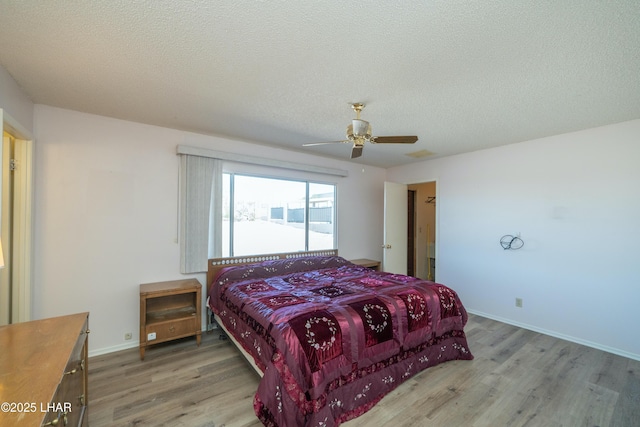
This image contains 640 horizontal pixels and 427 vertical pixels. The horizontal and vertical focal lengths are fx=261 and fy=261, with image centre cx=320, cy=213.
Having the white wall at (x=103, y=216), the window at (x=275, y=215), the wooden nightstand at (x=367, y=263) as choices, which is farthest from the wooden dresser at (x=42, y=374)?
the wooden nightstand at (x=367, y=263)

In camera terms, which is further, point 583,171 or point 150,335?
point 583,171

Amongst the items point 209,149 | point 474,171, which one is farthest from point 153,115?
point 474,171

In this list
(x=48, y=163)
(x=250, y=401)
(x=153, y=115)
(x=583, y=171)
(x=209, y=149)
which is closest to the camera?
(x=250, y=401)

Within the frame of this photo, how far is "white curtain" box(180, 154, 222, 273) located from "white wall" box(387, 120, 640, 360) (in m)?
3.60

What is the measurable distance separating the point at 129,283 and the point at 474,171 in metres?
4.82

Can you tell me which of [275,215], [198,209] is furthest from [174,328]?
[275,215]

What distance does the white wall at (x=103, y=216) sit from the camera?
2516 mm

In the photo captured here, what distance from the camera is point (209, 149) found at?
10.6 ft

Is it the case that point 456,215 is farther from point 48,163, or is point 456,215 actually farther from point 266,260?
point 48,163

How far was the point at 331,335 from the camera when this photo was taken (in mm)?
1858

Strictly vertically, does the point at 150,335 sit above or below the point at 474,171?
below

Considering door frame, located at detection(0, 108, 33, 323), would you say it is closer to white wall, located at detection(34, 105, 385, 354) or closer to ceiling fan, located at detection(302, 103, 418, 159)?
white wall, located at detection(34, 105, 385, 354)

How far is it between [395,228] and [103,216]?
13.5 feet

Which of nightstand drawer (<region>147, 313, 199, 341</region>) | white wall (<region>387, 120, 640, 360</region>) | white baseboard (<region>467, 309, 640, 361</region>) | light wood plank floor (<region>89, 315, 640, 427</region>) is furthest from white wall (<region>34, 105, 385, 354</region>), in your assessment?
white baseboard (<region>467, 309, 640, 361</region>)
